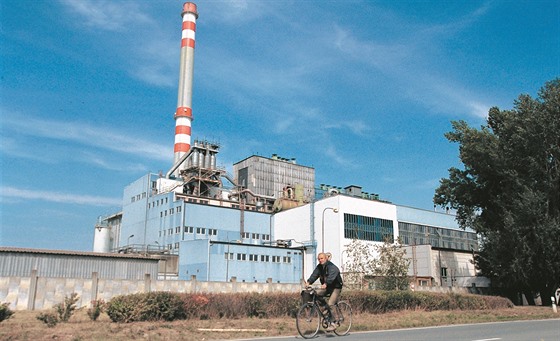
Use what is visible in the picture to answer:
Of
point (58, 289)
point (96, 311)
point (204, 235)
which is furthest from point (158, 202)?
point (96, 311)

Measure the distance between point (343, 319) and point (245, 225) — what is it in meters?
56.6

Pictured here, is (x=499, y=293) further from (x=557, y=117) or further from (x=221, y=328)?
(x=221, y=328)

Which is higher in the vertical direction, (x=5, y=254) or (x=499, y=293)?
(x=5, y=254)

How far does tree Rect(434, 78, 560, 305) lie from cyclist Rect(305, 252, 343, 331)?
22.6 m

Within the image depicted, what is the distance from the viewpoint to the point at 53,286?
73.0 feet

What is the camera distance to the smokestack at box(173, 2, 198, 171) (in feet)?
229

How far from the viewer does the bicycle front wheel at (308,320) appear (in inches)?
420

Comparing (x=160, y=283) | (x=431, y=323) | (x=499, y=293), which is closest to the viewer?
(x=431, y=323)

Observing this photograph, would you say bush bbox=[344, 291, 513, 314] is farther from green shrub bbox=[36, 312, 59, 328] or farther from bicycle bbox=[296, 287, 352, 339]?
green shrub bbox=[36, 312, 59, 328]

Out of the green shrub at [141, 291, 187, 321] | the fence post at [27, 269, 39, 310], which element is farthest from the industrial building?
the green shrub at [141, 291, 187, 321]

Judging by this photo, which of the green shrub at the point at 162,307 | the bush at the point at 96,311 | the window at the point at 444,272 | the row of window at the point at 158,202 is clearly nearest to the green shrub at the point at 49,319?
the bush at the point at 96,311

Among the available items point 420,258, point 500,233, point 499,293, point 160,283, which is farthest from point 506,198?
point 160,283

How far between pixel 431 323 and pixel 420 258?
125 ft

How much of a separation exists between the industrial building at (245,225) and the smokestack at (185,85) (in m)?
0.15
